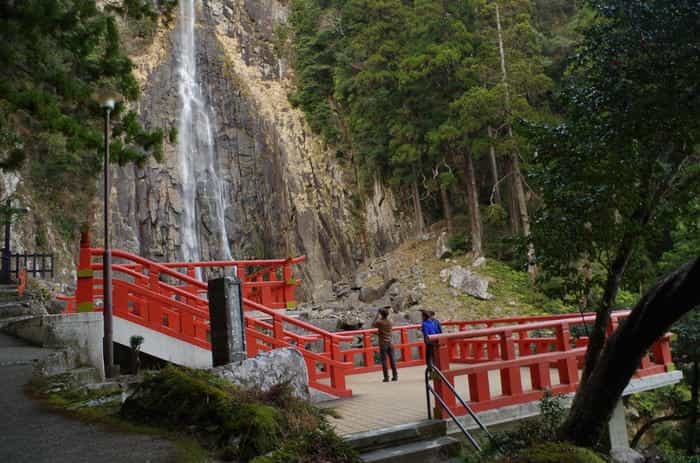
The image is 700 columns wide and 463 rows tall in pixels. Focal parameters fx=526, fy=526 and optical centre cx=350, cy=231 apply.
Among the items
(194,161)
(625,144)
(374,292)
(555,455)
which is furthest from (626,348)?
(194,161)

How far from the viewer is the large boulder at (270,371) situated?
5.61m

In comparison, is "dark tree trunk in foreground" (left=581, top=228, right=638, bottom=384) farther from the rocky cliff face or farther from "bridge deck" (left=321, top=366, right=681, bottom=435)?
the rocky cliff face

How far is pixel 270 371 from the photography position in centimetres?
595

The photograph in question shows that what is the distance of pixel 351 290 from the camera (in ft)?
72.2

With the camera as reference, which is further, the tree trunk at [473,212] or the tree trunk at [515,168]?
the tree trunk at [473,212]

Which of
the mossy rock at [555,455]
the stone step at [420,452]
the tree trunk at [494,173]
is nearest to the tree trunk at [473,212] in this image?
the tree trunk at [494,173]

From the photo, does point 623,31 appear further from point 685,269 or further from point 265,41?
point 265,41

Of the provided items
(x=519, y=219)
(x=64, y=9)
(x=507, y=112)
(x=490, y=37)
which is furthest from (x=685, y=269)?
(x=490, y=37)

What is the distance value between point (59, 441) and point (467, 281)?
16064 mm

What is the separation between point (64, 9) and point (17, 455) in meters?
5.20

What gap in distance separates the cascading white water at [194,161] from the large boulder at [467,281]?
11775mm

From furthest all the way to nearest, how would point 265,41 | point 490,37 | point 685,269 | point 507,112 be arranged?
point 265,41 < point 490,37 < point 507,112 < point 685,269

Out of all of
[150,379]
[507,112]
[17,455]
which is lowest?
[17,455]

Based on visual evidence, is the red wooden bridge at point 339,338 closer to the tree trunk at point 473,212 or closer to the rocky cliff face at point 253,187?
the tree trunk at point 473,212
